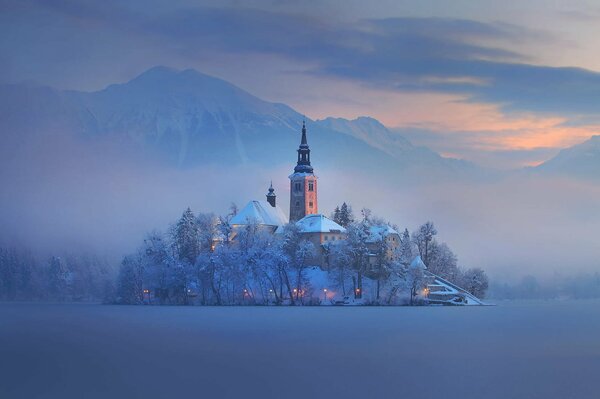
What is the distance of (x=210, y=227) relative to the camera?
512 ft

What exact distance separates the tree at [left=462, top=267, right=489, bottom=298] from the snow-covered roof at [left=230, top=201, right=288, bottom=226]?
40318mm

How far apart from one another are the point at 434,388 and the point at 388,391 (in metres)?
2.80

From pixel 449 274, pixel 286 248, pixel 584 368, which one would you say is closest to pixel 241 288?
pixel 286 248

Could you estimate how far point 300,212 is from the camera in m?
187

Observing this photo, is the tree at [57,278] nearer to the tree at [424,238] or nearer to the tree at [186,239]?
the tree at [186,239]

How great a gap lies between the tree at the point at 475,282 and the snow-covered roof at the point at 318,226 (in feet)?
77.1

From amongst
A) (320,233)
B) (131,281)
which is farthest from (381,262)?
(131,281)

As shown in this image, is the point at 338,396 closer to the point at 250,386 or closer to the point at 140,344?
the point at 250,386

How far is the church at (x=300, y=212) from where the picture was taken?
162750mm

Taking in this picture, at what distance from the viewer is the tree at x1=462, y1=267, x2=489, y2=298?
522 ft

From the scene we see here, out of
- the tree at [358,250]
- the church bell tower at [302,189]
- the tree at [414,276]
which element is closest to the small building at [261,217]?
the church bell tower at [302,189]

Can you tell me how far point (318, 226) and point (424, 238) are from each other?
1918 centimetres

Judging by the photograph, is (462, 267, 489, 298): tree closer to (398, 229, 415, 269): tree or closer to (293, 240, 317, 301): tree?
(398, 229, 415, 269): tree

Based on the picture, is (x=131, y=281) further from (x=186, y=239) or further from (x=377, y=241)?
(x=377, y=241)
